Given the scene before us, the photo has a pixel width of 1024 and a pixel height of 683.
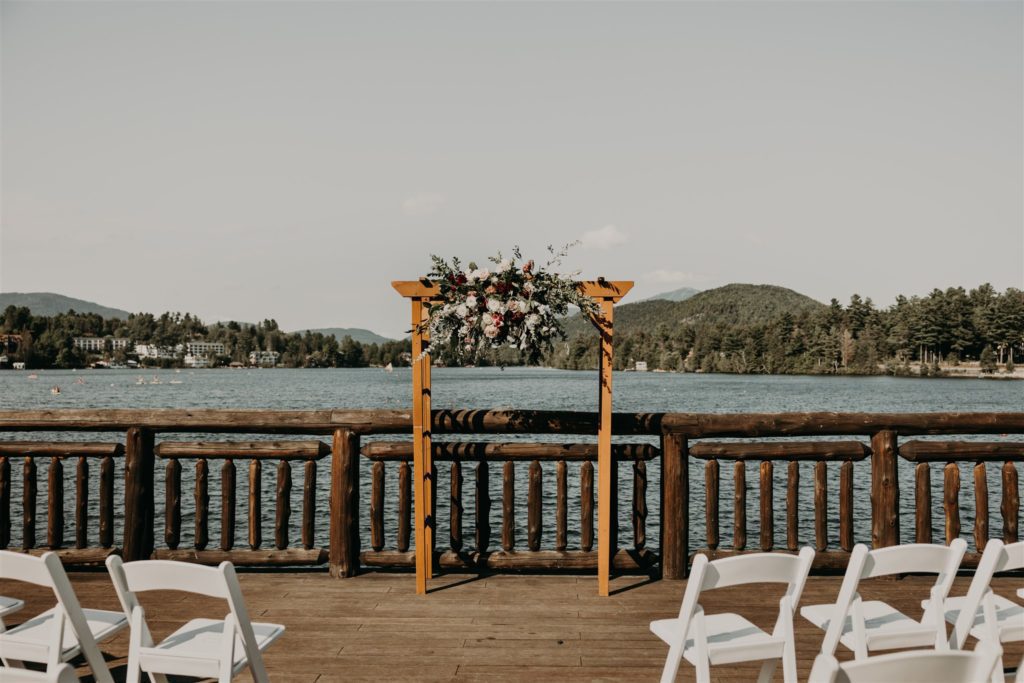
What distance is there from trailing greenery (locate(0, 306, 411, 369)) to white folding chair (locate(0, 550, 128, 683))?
150 m

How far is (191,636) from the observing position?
3.39m

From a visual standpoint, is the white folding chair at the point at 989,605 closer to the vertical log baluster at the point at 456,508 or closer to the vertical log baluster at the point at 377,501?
the vertical log baluster at the point at 456,508

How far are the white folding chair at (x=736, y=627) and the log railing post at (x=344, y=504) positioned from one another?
125 inches

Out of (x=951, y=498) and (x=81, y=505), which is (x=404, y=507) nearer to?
(x=81, y=505)

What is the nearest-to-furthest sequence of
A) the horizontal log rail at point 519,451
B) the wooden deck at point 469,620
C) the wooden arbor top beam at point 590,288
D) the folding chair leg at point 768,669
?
the folding chair leg at point 768,669 → the wooden deck at point 469,620 → the wooden arbor top beam at point 590,288 → the horizontal log rail at point 519,451

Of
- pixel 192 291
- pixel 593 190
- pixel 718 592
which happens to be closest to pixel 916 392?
pixel 593 190

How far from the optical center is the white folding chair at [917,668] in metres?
2.01

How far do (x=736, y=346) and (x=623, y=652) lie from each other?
13624 centimetres

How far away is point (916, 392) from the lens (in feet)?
272

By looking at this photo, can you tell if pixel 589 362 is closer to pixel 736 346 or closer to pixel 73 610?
pixel 736 346

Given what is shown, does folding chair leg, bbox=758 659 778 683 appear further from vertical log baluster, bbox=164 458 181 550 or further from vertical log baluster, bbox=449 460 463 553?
vertical log baluster, bbox=164 458 181 550

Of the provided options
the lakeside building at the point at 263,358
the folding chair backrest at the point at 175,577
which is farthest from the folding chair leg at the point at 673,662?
the lakeside building at the point at 263,358

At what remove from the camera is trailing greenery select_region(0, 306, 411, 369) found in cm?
14600

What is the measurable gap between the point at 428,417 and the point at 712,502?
2.36m
